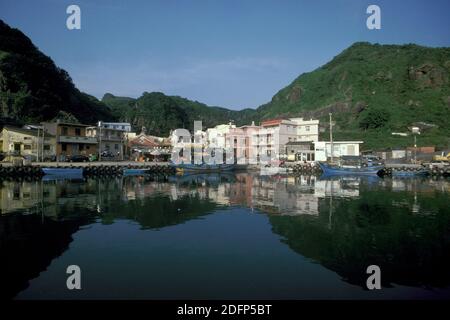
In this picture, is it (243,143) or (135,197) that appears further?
(243,143)

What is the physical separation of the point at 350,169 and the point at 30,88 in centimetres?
6667

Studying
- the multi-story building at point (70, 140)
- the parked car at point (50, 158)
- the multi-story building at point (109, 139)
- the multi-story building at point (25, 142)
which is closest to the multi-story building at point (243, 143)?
the multi-story building at point (109, 139)

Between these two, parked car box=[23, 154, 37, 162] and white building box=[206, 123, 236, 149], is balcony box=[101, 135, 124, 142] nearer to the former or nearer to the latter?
parked car box=[23, 154, 37, 162]

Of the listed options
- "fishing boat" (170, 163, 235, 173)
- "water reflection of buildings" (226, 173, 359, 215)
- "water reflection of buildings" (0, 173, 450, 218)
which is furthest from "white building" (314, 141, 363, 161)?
"water reflection of buildings" (226, 173, 359, 215)

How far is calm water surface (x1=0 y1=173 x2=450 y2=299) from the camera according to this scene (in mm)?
10141

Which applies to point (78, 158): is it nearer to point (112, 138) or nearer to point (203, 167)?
point (112, 138)

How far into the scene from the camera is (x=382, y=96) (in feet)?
307

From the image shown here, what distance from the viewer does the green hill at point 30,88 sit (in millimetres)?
67000

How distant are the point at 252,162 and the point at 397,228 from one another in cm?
5369

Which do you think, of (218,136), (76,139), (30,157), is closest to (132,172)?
(76,139)

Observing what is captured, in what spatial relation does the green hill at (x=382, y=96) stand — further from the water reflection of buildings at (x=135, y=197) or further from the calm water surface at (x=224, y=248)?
the calm water surface at (x=224, y=248)

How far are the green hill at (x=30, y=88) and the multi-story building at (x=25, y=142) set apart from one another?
708 cm

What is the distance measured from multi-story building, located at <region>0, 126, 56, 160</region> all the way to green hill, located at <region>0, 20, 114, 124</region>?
23.2ft

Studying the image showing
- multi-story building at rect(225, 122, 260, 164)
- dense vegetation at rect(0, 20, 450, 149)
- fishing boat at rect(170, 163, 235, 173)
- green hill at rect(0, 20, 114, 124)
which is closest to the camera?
fishing boat at rect(170, 163, 235, 173)
